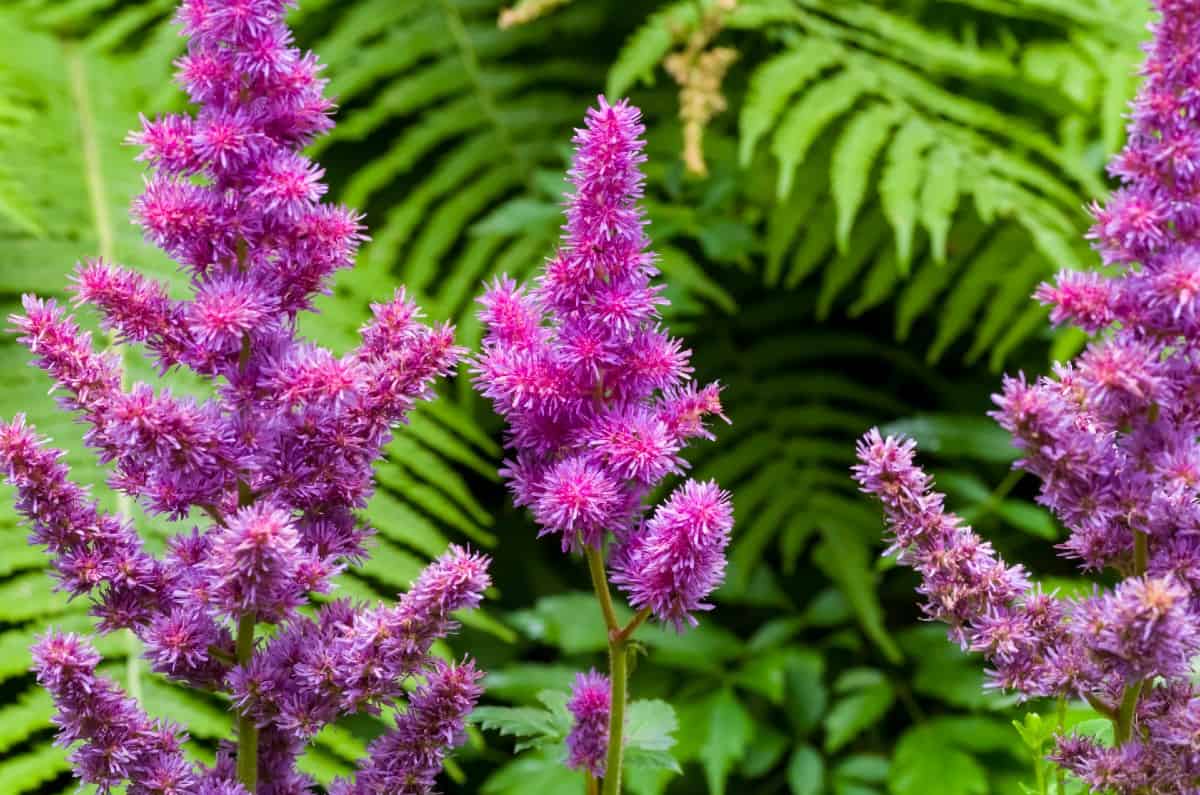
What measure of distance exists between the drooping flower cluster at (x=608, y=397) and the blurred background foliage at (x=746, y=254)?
102 cm

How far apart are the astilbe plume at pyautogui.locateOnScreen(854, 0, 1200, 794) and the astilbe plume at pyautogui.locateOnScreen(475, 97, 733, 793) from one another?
0.46 ft

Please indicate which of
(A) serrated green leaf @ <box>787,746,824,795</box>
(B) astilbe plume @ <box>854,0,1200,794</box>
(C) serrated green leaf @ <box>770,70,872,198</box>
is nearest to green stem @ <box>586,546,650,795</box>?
(B) astilbe plume @ <box>854,0,1200,794</box>

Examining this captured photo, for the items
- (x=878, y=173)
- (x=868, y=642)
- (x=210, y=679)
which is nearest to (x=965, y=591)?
(x=210, y=679)

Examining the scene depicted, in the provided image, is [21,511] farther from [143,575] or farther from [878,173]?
[878,173]

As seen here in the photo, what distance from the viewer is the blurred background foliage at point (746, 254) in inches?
91.7

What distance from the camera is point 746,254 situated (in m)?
2.73

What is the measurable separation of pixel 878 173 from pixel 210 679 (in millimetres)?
2604

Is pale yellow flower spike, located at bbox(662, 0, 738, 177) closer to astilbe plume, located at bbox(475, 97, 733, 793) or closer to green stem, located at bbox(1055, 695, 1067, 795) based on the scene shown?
astilbe plume, located at bbox(475, 97, 733, 793)

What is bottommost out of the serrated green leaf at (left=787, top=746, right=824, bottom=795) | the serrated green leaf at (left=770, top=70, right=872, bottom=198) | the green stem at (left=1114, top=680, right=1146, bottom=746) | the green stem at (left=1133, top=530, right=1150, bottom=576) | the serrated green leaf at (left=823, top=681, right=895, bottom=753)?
the green stem at (left=1114, top=680, right=1146, bottom=746)

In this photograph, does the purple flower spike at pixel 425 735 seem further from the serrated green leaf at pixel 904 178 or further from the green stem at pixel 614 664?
the serrated green leaf at pixel 904 178

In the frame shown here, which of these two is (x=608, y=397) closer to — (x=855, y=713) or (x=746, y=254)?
(x=855, y=713)

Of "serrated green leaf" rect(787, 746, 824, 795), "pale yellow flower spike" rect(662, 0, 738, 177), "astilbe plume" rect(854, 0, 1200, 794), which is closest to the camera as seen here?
"astilbe plume" rect(854, 0, 1200, 794)

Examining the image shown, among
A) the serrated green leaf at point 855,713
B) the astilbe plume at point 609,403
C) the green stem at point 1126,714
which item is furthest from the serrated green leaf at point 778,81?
the green stem at point 1126,714

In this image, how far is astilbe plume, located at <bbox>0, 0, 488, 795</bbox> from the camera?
1.04 m
